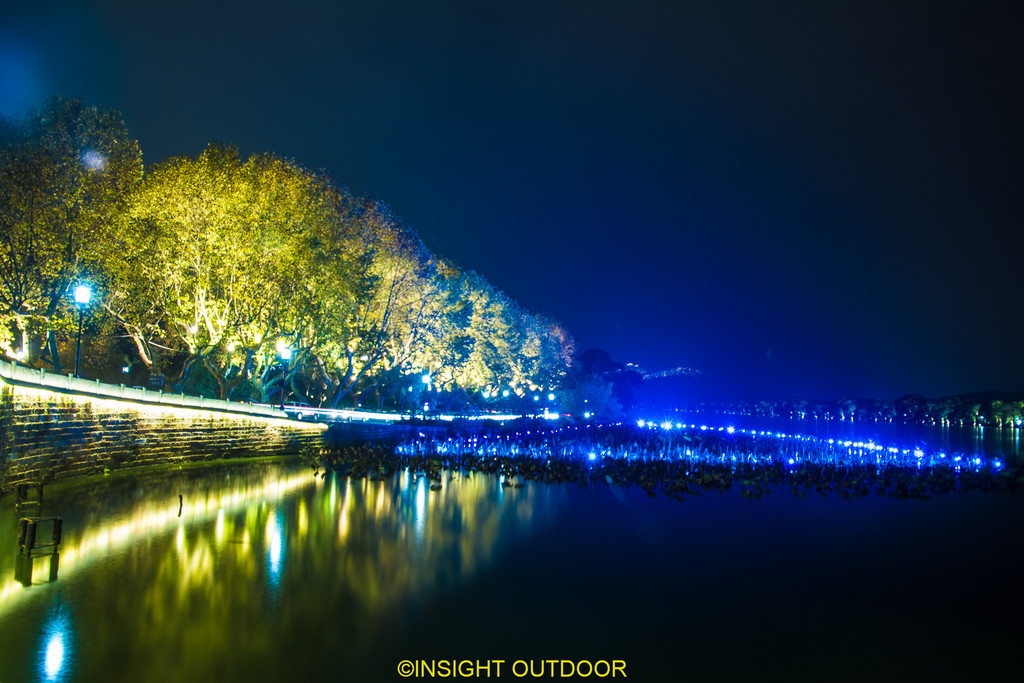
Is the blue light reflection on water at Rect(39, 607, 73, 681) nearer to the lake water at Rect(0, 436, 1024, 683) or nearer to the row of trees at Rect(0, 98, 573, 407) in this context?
the lake water at Rect(0, 436, 1024, 683)

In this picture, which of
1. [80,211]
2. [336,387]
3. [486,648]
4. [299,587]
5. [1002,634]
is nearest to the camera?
[486,648]

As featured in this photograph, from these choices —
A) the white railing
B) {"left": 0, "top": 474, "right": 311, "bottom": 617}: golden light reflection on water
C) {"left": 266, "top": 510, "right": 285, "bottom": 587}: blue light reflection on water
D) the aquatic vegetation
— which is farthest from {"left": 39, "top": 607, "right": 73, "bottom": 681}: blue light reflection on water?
the aquatic vegetation

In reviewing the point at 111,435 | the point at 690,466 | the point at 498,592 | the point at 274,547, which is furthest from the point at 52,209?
the point at 690,466

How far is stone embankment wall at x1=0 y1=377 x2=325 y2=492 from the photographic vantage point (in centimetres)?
1667

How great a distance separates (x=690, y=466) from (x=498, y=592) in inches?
669

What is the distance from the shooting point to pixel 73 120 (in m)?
32.8

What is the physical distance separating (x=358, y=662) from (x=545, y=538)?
7147mm

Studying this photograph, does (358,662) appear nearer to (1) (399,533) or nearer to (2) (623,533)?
(1) (399,533)

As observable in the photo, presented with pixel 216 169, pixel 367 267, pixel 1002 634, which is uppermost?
pixel 216 169

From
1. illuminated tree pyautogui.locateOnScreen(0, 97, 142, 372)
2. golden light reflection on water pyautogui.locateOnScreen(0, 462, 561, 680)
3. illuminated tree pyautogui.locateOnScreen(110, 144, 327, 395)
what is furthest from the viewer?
illuminated tree pyautogui.locateOnScreen(110, 144, 327, 395)

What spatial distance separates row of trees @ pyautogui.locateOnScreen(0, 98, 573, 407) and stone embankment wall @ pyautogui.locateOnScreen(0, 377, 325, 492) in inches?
194

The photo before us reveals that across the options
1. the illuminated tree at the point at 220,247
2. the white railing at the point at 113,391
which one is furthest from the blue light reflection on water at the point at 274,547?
the illuminated tree at the point at 220,247

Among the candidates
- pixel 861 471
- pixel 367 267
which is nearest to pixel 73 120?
pixel 367 267

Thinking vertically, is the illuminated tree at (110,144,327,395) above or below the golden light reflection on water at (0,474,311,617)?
above
